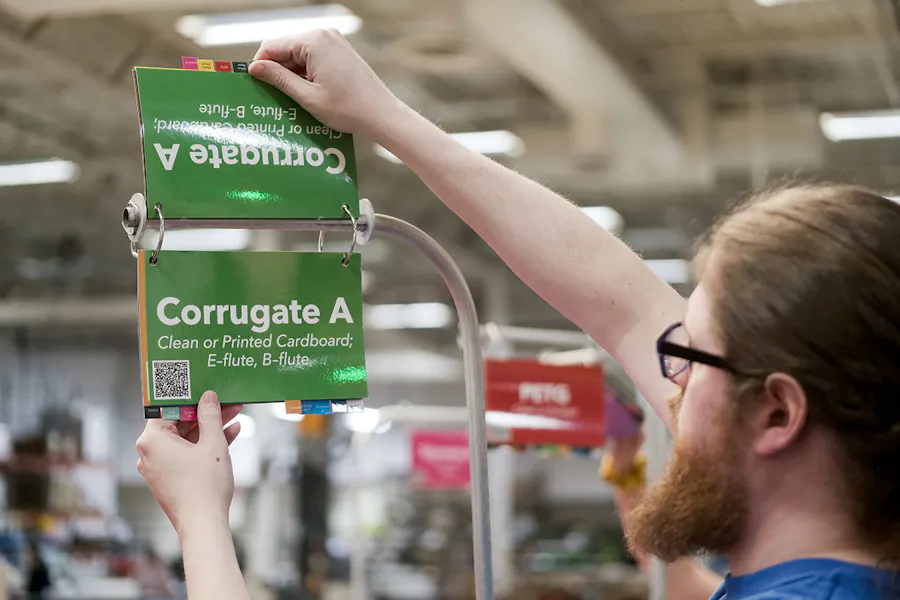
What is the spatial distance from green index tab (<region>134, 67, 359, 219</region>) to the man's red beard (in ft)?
1.87

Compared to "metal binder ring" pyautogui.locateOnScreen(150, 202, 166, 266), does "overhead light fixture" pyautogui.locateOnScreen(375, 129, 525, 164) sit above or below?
above

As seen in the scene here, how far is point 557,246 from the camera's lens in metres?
1.55

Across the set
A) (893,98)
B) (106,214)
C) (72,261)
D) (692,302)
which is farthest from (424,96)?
(692,302)

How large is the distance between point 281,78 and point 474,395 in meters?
0.51

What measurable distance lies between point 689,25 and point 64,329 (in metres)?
12.2

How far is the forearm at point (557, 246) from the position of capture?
59.9 inches

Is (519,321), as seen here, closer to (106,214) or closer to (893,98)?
(106,214)

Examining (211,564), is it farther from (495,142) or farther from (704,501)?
(495,142)

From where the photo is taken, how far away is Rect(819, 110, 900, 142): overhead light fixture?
27.9ft

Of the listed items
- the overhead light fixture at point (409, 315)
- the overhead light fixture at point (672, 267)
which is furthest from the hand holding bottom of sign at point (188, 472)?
the overhead light fixture at point (409, 315)

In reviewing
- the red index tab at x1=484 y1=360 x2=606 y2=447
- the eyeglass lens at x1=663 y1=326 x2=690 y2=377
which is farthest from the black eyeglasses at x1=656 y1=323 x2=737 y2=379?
the red index tab at x1=484 y1=360 x2=606 y2=447

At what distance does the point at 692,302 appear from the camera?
128cm

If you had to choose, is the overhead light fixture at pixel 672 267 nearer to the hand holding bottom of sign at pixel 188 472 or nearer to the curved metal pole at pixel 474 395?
the curved metal pole at pixel 474 395

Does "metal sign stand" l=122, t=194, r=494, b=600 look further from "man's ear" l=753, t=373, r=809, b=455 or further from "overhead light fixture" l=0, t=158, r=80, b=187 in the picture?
"overhead light fixture" l=0, t=158, r=80, b=187
